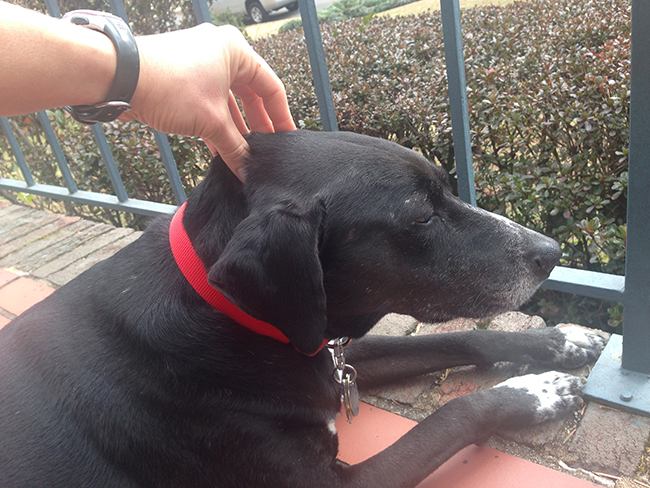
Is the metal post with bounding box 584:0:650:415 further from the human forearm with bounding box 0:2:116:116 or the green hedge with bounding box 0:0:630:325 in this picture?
the human forearm with bounding box 0:2:116:116

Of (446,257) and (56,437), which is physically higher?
(446,257)

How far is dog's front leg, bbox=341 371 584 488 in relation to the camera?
5.95 ft

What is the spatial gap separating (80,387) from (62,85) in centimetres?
90

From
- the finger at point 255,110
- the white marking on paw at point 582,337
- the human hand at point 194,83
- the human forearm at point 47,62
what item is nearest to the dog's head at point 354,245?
the human hand at point 194,83

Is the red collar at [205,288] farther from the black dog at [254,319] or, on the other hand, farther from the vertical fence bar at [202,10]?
the vertical fence bar at [202,10]

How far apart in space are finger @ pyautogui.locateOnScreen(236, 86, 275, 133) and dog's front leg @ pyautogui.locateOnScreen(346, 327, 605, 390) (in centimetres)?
103

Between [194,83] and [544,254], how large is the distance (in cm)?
132

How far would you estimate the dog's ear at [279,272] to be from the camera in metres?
1.49

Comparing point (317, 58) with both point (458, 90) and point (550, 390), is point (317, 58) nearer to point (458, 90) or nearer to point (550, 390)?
point (458, 90)

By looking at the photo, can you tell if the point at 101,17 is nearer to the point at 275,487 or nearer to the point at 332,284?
the point at 332,284

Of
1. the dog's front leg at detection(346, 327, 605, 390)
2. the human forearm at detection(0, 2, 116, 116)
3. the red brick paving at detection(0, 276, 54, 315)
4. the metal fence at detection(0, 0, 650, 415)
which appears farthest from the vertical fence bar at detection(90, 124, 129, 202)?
the dog's front leg at detection(346, 327, 605, 390)

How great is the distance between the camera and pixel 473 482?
1.89 metres

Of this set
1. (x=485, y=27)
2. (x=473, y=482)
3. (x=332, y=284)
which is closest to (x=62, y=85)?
(x=332, y=284)

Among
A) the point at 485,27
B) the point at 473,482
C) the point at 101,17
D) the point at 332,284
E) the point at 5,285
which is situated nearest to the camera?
the point at 101,17
